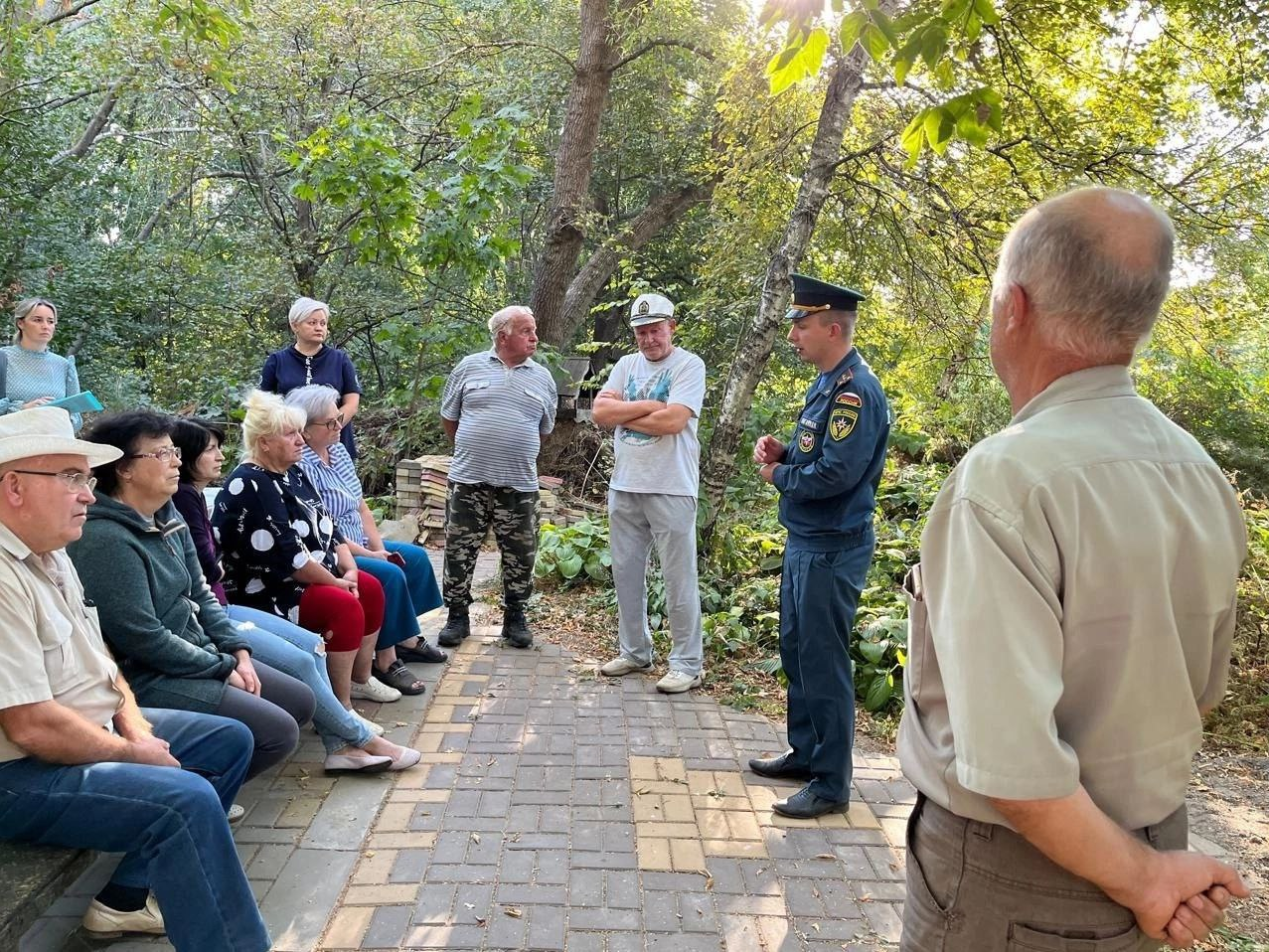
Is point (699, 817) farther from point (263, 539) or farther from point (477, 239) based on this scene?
point (477, 239)

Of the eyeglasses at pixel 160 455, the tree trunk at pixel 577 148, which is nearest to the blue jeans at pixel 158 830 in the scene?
the eyeglasses at pixel 160 455

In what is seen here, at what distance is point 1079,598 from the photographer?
1.20 m

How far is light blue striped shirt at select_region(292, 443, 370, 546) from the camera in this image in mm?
4332

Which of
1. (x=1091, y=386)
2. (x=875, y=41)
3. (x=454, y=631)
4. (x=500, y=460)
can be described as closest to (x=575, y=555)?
(x=454, y=631)

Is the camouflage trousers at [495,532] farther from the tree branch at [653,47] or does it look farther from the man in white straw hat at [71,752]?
the tree branch at [653,47]

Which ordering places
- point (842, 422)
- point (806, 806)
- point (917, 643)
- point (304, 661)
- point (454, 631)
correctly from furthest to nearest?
point (454, 631) < point (304, 661) < point (806, 806) < point (842, 422) < point (917, 643)

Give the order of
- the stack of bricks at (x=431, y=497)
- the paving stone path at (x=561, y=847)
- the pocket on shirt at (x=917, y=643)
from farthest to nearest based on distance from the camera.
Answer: the stack of bricks at (x=431, y=497) → the paving stone path at (x=561, y=847) → the pocket on shirt at (x=917, y=643)

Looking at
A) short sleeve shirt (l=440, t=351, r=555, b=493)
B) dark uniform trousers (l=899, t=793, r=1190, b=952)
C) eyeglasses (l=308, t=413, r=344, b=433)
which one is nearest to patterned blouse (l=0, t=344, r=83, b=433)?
eyeglasses (l=308, t=413, r=344, b=433)

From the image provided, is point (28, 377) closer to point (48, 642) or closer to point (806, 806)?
point (48, 642)

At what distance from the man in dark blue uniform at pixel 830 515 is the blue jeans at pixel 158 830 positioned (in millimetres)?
1958

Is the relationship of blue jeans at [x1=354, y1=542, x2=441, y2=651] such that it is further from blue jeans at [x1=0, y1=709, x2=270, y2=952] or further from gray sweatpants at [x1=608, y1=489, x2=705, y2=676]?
blue jeans at [x1=0, y1=709, x2=270, y2=952]

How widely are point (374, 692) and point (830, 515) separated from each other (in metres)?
2.49

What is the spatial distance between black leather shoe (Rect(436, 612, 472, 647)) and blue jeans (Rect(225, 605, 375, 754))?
1511 millimetres

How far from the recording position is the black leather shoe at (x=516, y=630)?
5.28 metres
